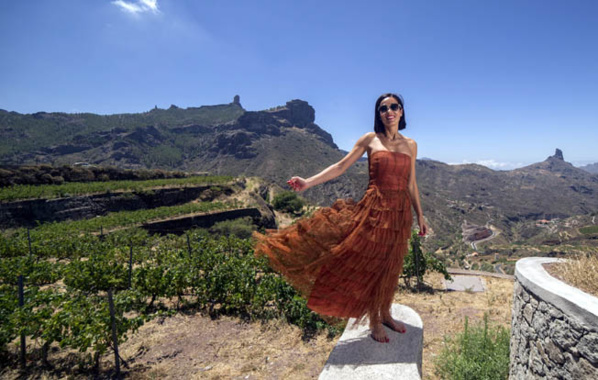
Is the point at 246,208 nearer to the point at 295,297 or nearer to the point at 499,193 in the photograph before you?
the point at 295,297

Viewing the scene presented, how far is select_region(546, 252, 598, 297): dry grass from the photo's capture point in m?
2.68

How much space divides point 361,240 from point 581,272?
233 cm

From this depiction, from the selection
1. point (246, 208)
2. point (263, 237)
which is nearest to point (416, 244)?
point (263, 237)

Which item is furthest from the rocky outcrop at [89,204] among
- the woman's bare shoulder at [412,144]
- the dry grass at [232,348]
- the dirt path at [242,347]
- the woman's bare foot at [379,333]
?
the woman's bare shoulder at [412,144]

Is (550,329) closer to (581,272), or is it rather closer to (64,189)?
(581,272)

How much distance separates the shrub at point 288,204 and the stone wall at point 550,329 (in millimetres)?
29232

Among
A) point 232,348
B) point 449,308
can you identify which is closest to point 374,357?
point 232,348

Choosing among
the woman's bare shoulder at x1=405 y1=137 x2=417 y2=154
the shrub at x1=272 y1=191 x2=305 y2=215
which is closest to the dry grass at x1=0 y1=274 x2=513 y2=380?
the woman's bare shoulder at x1=405 y1=137 x2=417 y2=154

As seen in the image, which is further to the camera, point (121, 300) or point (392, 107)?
point (121, 300)

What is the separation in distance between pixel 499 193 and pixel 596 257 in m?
161

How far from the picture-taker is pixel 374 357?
2.78 m

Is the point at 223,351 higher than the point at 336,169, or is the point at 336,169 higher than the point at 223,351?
the point at 336,169

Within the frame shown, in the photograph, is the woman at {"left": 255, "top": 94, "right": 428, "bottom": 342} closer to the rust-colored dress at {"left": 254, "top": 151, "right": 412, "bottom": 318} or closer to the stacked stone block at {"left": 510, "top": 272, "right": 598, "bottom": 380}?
the rust-colored dress at {"left": 254, "top": 151, "right": 412, "bottom": 318}

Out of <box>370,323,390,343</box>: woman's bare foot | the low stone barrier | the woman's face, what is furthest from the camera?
<box>370,323,390,343</box>: woman's bare foot
